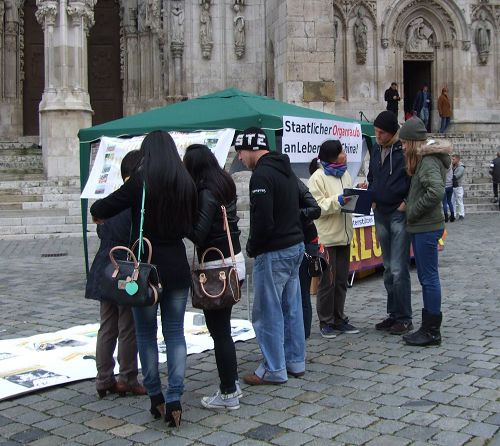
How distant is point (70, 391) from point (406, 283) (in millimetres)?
3092

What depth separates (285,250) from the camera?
544 cm

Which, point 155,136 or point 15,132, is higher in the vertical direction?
point 15,132

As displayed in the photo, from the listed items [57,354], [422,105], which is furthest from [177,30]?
[57,354]

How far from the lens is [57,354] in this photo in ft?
21.0

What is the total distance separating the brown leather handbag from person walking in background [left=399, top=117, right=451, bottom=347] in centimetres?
215

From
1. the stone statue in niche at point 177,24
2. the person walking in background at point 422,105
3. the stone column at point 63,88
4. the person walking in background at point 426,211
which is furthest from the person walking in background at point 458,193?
the person walking in background at point 426,211

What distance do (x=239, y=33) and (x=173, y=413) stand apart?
1979 cm

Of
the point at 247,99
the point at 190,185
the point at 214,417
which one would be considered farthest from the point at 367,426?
the point at 247,99

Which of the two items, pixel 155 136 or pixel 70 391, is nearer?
pixel 155 136

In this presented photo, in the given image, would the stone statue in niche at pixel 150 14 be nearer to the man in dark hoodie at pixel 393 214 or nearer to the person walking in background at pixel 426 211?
the man in dark hoodie at pixel 393 214

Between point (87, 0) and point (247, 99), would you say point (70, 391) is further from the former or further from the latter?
point (87, 0)

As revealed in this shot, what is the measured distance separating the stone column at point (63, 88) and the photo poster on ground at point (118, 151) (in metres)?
10.3

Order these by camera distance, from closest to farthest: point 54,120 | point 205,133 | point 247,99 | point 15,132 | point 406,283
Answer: point 406,283 → point 205,133 → point 247,99 → point 54,120 → point 15,132

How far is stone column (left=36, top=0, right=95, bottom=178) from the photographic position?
1945 centimetres
